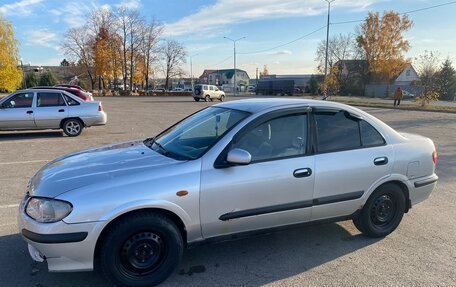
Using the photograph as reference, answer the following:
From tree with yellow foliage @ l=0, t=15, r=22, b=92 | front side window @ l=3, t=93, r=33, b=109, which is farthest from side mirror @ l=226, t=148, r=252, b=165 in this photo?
tree with yellow foliage @ l=0, t=15, r=22, b=92

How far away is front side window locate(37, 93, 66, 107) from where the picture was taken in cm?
1030

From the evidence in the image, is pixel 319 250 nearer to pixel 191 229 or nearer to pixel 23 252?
pixel 191 229

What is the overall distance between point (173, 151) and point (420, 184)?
2.99m

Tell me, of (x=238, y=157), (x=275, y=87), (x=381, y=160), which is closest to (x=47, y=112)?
(x=238, y=157)

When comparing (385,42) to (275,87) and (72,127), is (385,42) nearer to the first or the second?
(275,87)

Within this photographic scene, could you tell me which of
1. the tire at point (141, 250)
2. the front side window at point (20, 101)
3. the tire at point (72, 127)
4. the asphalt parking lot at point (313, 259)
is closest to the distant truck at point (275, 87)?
the tire at point (72, 127)

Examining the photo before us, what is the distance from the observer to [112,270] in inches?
107

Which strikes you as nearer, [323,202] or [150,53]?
[323,202]

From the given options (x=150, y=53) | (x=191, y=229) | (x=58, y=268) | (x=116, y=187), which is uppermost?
(x=150, y=53)

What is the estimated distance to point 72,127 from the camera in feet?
35.4

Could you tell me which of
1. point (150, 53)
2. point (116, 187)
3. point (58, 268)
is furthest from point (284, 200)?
point (150, 53)

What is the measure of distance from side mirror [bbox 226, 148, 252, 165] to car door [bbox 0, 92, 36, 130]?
31.0ft

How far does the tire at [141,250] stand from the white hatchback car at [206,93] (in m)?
33.5

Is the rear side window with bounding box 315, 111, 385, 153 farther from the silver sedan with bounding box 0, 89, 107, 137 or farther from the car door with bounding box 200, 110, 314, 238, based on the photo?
the silver sedan with bounding box 0, 89, 107, 137
